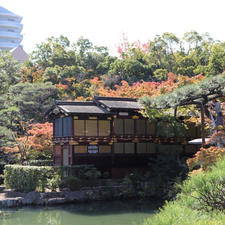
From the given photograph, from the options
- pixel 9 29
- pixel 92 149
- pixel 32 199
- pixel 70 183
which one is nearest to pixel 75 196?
pixel 70 183

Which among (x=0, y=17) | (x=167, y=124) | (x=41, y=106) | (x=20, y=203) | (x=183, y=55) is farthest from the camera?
(x=0, y=17)

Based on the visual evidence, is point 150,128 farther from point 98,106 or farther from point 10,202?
point 10,202

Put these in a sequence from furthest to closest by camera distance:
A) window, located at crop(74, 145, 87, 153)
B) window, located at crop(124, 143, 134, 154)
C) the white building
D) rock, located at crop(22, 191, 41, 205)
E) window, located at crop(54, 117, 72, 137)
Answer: the white building → window, located at crop(124, 143, 134, 154) → window, located at crop(54, 117, 72, 137) → window, located at crop(74, 145, 87, 153) → rock, located at crop(22, 191, 41, 205)

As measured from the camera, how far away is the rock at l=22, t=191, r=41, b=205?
19.7 m

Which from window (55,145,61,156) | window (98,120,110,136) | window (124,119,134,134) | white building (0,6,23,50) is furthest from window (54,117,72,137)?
white building (0,6,23,50)

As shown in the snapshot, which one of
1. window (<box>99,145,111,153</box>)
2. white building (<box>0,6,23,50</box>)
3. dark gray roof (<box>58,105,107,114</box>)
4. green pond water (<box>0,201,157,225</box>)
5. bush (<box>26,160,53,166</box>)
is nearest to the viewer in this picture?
green pond water (<box>0,201,157,225</box>)

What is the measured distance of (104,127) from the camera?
79.8ft

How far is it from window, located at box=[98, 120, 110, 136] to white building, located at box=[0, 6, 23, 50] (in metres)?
81.1

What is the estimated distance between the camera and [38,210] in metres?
18.3

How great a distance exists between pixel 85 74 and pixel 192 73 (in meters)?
9.77

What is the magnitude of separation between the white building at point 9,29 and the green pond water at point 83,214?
86628mm

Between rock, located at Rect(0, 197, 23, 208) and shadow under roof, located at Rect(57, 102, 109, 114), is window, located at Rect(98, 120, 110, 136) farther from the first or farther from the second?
rock, located at Rect(0, 197, 23, 208)

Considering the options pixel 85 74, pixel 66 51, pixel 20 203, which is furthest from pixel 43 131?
pixel 66 51

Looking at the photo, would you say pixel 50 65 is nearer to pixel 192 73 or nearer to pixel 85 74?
pixel 85 74
